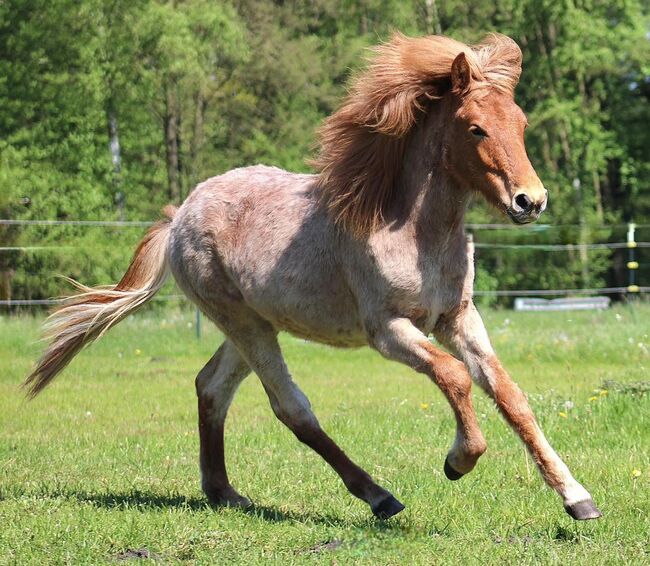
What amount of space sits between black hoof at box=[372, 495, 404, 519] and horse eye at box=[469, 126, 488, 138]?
6.18ft

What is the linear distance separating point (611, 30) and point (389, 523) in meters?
32.4

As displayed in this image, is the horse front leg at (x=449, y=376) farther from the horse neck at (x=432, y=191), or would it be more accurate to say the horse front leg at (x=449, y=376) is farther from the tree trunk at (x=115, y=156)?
the tree trunk at (x=115, y=156)

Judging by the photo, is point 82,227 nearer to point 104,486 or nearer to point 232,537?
point 104,486

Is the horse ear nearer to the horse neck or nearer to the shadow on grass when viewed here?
the horse neck

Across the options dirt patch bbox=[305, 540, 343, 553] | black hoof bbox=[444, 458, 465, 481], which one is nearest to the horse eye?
black hoof bbox=[444, 458, 465, 481]

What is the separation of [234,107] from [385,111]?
88.1ft

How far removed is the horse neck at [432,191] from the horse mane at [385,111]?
0.09 meters

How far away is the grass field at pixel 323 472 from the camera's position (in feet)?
16.4

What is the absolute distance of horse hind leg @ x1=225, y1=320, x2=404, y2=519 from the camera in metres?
5.59

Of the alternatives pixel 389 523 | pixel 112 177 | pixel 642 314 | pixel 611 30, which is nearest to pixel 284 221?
pixel 389 523

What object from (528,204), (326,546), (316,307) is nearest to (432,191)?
(528,204)

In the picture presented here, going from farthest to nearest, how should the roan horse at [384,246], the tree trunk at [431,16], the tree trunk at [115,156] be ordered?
the tree trunk at [431,16] → the tree trunk at [115,156] → the roan horse at [384,246]

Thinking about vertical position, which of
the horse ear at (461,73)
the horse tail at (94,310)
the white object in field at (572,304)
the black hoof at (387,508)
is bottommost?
the white object in field at (572,304)

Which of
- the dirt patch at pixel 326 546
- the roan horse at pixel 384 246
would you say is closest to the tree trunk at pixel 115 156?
the roan horse at pixel 384 246
